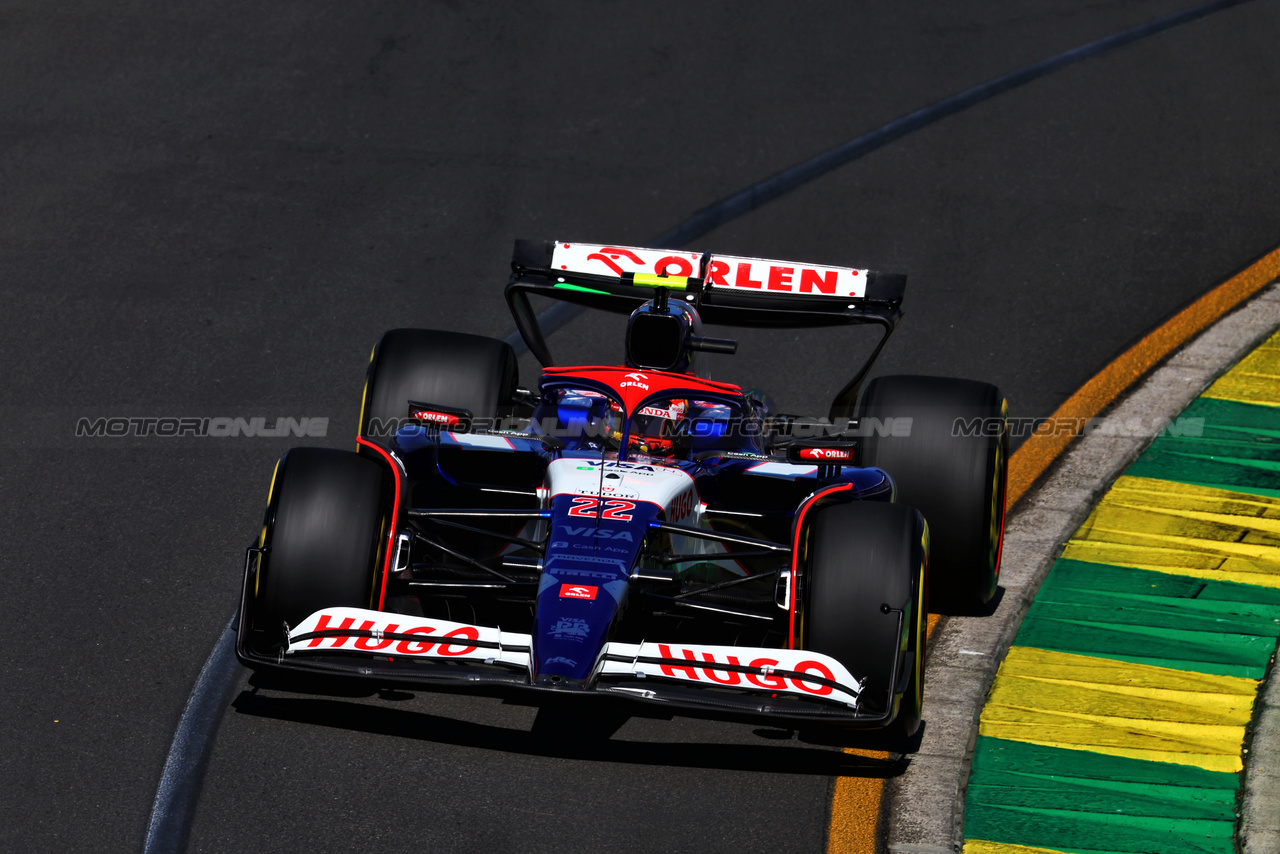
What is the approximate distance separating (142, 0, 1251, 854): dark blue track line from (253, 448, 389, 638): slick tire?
1.94 ft

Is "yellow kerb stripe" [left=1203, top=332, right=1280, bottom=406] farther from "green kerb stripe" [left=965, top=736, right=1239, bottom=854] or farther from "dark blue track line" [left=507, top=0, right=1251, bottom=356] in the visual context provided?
"green kerb stripe" [left=965, top=736, right=1239, bottom=854]

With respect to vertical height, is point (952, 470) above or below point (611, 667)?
above

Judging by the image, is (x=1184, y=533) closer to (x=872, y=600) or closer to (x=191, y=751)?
(x=872, y=600)

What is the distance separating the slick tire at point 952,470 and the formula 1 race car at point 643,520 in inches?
0.4

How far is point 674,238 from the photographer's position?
389 inches

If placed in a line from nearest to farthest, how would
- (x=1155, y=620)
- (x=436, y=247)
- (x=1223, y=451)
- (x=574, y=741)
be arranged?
1. (x=574, y=741)
2. (x=1155, y=620)
3. (x=1223, y=451)
4. (x=436, y=247)

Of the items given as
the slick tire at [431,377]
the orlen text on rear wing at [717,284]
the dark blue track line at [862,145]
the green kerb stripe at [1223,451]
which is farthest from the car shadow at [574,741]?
the dark blue track line at [862,145]

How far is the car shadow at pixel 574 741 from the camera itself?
18.3 feet

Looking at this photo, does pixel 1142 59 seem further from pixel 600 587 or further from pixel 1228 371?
pixel 600 587

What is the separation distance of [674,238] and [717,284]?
3.07 metres

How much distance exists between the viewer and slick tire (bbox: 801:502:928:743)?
5148mm

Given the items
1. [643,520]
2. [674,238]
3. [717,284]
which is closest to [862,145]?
[674,238]

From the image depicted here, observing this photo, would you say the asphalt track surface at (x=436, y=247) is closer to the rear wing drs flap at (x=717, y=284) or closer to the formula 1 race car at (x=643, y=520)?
the formula 1 race car at (x=643, y=520)

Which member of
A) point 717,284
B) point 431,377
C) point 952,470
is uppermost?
point 717,284
